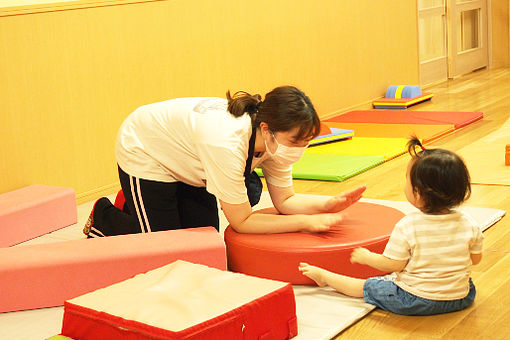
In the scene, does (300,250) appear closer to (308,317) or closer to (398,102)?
(308,317)

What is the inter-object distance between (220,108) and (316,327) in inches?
35.4

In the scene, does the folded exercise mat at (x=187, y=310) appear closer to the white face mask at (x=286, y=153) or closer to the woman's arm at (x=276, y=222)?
the woman's arm at (x=276, y=222)

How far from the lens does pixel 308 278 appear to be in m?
2.62

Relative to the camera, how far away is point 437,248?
7.39 feet

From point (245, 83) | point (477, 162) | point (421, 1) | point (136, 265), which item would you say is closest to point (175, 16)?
point (245, 83)

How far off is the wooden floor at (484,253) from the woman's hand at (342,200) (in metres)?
A: 0.51

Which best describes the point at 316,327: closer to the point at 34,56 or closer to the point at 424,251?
the point at 424,251

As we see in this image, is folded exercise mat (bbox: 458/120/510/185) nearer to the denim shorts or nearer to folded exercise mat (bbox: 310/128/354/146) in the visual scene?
folded exercise mat (bbox: 310/128/354/146)

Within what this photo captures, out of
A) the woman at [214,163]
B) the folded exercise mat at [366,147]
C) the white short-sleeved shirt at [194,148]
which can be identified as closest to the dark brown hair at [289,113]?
the woman at [214,163]

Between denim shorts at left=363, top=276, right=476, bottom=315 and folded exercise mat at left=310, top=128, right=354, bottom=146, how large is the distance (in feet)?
9.14

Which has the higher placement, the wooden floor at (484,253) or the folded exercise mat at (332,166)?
the folded exercise mat at (332,166)

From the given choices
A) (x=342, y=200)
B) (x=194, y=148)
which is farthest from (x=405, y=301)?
(x=194, y=148)

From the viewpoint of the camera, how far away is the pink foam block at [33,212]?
342 centimetres

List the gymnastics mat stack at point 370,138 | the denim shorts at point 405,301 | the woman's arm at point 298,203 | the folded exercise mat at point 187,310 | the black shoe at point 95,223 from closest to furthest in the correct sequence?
the folded exercise mat at point 187,310, the denim shorts at point 405,301, the woman's arm at point 298,203, the black shoe at point 95,223, the gymnastics mat stack at point 370,138
